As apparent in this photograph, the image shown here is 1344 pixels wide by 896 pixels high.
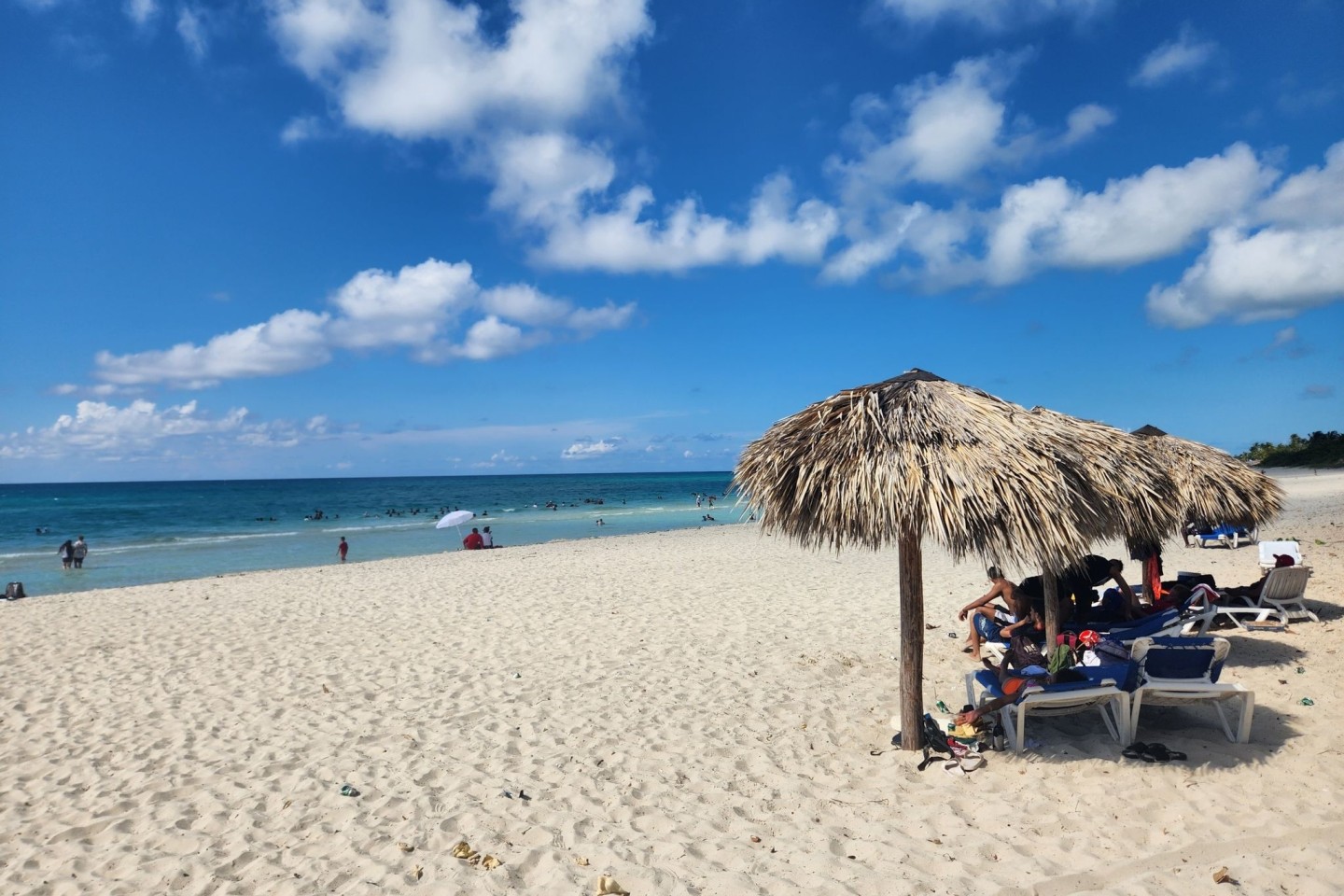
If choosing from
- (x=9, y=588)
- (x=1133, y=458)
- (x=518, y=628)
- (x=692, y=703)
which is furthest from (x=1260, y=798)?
(x=9, y=588)

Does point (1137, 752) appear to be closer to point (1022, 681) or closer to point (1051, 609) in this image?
point (1022, 681)

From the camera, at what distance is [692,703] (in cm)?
657

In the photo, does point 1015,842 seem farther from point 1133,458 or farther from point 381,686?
point 381,686

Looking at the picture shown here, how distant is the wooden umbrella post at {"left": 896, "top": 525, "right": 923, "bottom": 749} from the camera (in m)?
5.14

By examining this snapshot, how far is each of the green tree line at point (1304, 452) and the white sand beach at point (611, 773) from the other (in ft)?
179

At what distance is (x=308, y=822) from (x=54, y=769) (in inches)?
95.1

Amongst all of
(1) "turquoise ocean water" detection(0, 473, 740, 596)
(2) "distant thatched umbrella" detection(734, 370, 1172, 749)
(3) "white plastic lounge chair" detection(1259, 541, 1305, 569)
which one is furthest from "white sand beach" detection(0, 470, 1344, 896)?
(1) "turquoise ocean water" detection(0, 473, 740, 596)

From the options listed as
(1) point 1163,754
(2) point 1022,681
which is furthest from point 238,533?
(1) point 1163,754

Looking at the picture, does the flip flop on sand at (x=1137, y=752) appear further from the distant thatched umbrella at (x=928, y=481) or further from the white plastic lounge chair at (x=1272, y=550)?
the white plastic lounge chair at (x=1272, y=550)

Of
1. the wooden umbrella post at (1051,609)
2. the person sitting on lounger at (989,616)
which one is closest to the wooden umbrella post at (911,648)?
the person sitting on lounger at (989,616)

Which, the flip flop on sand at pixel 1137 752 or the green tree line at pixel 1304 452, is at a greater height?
the green tree line at pixel 1304 452

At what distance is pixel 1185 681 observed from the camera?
203 inches

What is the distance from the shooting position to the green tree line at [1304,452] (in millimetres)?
50781

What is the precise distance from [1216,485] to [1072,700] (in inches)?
191
